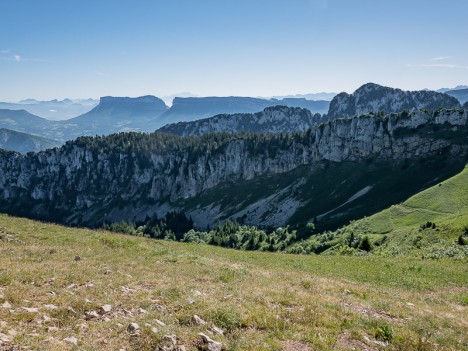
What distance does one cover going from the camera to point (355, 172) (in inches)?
7613

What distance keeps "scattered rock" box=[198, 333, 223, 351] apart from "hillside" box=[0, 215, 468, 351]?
0.13 ft

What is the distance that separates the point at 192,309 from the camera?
16109mm

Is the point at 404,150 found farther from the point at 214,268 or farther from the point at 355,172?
the point at 214,268

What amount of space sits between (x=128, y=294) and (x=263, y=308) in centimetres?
686

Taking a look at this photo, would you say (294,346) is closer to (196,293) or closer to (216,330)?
(216,330)

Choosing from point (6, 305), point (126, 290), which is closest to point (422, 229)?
point (126, 290)

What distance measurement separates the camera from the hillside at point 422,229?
183 ft

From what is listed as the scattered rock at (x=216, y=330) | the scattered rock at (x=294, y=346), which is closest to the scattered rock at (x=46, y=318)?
the scattered rock at (x=216, y=330)

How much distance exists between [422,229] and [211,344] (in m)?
66.7

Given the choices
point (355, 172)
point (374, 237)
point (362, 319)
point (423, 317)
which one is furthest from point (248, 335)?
point (355, 172)

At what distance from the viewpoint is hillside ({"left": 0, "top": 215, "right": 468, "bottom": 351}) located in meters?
13.2

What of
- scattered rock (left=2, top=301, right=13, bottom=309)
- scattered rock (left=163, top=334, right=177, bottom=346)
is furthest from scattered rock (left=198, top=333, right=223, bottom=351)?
scattered rock (left=2, top=301, right=13, bottom=309)

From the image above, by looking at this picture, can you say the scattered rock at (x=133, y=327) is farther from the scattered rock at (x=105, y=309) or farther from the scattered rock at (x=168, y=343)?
the scattered rock at (x=105, y=309)

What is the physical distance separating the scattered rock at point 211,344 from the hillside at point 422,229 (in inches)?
1697
